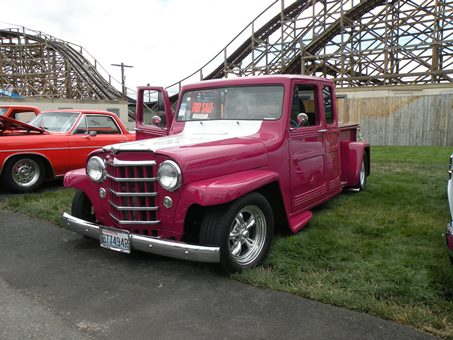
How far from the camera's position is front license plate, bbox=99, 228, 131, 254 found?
356 centimetres

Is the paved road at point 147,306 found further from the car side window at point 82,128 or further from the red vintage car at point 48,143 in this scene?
the car side window at point 82,128

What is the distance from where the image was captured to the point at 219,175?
3660mm

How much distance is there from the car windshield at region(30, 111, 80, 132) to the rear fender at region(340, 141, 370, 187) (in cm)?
532

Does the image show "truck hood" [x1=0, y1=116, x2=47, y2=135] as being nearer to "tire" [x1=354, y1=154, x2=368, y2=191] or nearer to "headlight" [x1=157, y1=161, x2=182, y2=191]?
"headlight" [x1=157, y1=161, x2=182, y2=191]

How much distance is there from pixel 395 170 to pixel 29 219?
758 centimetres

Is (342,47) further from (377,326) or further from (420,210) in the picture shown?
(377,326)

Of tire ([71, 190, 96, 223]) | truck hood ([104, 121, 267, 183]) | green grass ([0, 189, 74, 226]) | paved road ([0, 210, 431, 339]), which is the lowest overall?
paved road ([0, 210, 431, 339])

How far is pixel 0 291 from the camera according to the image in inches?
134

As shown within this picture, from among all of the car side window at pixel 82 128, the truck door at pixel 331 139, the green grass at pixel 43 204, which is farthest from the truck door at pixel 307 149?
the car side window at pixel 82 128

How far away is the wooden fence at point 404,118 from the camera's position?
14992mm

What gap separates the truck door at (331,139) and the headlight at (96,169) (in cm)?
287

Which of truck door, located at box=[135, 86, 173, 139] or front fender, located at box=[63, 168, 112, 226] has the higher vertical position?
truck door, located at box=[135, 86, 173, 139]

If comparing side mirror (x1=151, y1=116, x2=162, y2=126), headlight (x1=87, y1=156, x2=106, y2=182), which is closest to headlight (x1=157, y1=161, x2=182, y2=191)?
headlight (x1=87, y1=156, x2=106, y2=182)

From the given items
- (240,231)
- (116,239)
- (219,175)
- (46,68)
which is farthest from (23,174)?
(46,68)
